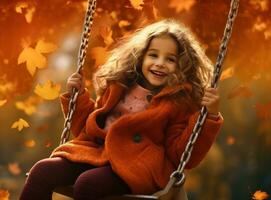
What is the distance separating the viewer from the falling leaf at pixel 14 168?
3691mm

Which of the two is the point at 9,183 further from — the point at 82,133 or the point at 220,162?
the point at 82,133

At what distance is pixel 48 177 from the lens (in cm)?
213

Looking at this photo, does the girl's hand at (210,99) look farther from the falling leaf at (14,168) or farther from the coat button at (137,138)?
the falling leaf at (14,168)

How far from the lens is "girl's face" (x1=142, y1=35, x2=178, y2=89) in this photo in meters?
2.22

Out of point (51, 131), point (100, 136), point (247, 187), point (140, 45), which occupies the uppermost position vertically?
point (140, 45)

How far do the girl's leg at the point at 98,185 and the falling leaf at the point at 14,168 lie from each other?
5.46 feet

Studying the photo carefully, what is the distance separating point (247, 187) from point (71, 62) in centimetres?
109

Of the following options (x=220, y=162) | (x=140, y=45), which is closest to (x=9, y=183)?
(x=220, y=162)

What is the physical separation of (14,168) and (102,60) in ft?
2.38

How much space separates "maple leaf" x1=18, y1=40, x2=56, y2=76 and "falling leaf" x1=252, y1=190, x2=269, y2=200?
125 cm

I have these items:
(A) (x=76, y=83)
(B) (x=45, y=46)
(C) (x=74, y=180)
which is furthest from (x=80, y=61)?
(B) (x=45, y=46)

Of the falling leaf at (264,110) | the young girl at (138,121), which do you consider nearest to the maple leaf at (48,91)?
the falling leaf at (264,110)

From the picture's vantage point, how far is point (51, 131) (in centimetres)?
369

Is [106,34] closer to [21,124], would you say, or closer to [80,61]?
[21,124]
